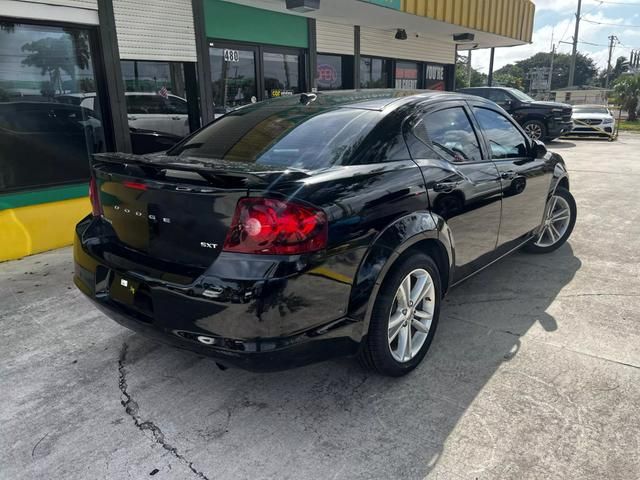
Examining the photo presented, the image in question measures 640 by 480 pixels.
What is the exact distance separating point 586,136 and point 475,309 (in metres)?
18.0

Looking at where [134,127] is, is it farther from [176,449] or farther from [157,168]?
[176,449]

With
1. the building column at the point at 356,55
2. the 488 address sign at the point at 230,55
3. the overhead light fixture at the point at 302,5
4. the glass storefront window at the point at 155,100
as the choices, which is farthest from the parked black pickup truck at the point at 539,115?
the glass storefront window at the point at 155,100

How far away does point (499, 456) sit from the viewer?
2197mm

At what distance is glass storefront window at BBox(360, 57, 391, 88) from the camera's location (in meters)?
11.0

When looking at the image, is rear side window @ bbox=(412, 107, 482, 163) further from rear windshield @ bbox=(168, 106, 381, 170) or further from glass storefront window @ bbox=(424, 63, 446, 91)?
glass storefront window @ bbox=(424, 63, 446, 91)

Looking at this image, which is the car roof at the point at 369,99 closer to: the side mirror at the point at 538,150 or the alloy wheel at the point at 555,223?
the side mirror at the point at 538,150

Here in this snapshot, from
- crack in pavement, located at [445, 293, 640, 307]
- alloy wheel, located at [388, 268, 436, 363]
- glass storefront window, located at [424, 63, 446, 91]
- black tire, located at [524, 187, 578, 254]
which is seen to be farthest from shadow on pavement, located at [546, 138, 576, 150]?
alloy wheel, located at [388, 268, 436, 363]

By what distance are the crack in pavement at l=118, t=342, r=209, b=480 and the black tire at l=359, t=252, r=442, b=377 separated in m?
0.98

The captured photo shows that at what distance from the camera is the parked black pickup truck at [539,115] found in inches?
607

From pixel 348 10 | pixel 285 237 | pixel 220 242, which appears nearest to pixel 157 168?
pixel 220 242

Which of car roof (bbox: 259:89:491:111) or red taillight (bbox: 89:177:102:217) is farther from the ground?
car roof (bbox: 259:89:491:111)

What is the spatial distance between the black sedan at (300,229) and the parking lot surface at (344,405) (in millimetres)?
347

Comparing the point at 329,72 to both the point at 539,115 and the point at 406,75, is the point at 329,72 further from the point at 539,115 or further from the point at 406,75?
the point at 539,115

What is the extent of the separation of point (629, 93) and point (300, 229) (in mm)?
34088
